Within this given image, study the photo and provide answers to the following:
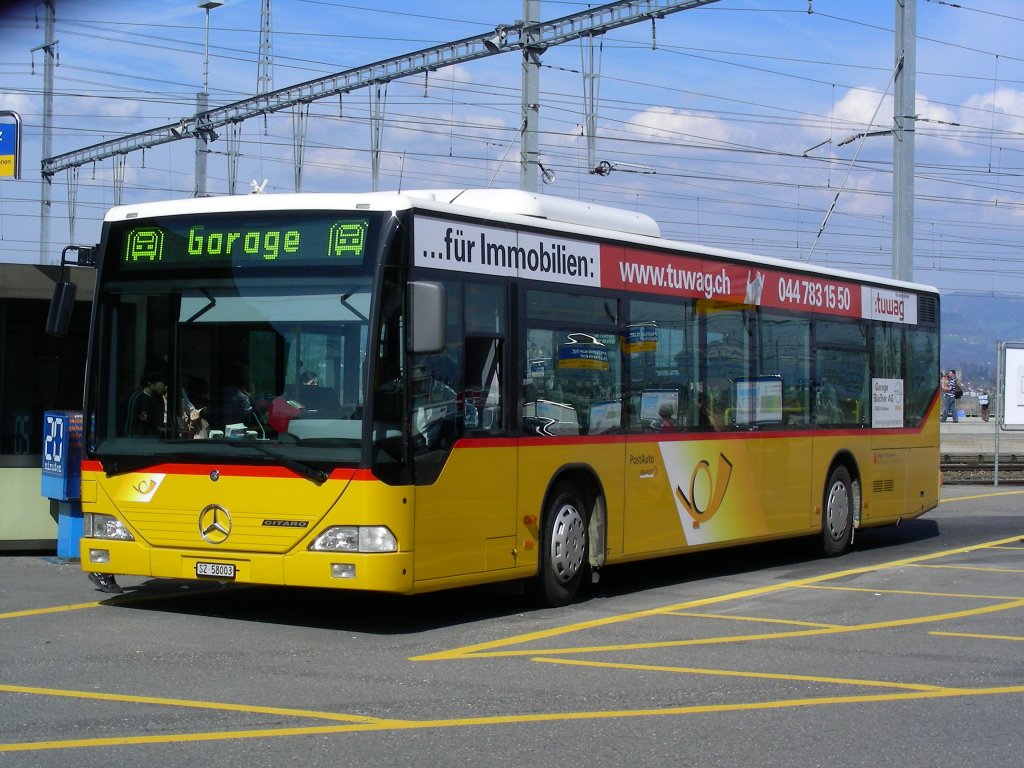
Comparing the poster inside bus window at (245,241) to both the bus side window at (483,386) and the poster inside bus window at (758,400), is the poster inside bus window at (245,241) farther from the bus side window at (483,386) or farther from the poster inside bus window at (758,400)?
the poster inside bus window at (758,400)

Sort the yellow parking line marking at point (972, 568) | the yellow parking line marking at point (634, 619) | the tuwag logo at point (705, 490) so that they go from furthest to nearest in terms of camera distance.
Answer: the yellow parking line marking at point (972, 568) < the tuwag logo at point (705, 490) < the yellow parking line marking at point (634, 619)

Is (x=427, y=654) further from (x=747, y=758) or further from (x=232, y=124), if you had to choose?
(x=232, y=124)

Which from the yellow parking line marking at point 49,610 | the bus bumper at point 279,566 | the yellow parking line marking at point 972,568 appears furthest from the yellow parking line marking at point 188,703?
the yellow parking line marking at point 972,568

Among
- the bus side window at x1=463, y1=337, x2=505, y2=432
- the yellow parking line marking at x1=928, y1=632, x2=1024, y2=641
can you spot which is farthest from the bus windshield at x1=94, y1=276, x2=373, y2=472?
the yellow parking line marking at x1=928, y1=632, x2=1024, y2=641

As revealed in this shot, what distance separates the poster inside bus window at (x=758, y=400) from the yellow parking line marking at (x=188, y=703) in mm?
7717

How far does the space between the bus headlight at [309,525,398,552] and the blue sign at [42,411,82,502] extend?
432 centimetres

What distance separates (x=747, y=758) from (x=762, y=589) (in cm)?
688

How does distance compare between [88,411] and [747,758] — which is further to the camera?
[88,411]

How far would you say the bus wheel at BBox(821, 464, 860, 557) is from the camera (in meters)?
16.1

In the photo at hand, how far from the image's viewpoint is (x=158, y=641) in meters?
9.41

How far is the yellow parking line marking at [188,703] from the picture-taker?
7.18 meters

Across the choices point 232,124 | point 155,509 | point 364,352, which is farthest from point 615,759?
point 232,124

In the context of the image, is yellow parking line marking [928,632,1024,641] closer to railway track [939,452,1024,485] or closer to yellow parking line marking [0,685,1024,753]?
yellow parking line marking [0,685,1024,753]

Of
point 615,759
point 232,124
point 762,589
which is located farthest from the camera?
point 232,124
